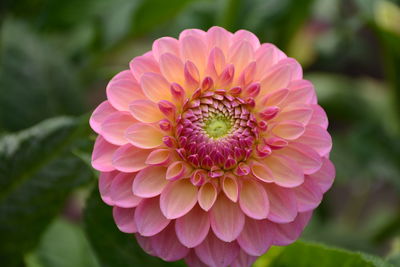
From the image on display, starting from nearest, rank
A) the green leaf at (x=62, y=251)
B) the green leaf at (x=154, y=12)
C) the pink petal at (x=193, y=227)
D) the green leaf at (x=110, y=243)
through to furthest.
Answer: the pink petal at (x=193, y=227), the green leaf at (x=110, y=243), the green leaf at (x=62, y=251), the green leaf at (x=154, y=12)

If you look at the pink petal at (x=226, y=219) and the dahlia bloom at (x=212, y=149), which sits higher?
the dahlia bloom at (x=212, y=149)

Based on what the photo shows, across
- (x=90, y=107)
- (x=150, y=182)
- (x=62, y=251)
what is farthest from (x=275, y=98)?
(x=90, y=107)

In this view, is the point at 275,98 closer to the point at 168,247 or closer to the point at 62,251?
the point at 168,247

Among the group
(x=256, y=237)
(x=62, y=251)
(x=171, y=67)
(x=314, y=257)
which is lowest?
(x=62, y=251)

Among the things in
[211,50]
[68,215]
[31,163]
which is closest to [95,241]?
[31,163]

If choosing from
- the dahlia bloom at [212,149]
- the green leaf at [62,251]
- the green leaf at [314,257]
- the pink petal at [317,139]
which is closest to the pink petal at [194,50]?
the dahlia bloom at [212,149]

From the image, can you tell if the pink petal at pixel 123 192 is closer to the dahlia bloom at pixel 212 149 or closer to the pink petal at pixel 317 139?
the dahlia bloom at pixel 212 149

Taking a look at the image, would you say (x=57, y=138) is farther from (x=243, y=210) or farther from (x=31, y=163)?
(x=243, y=210)
